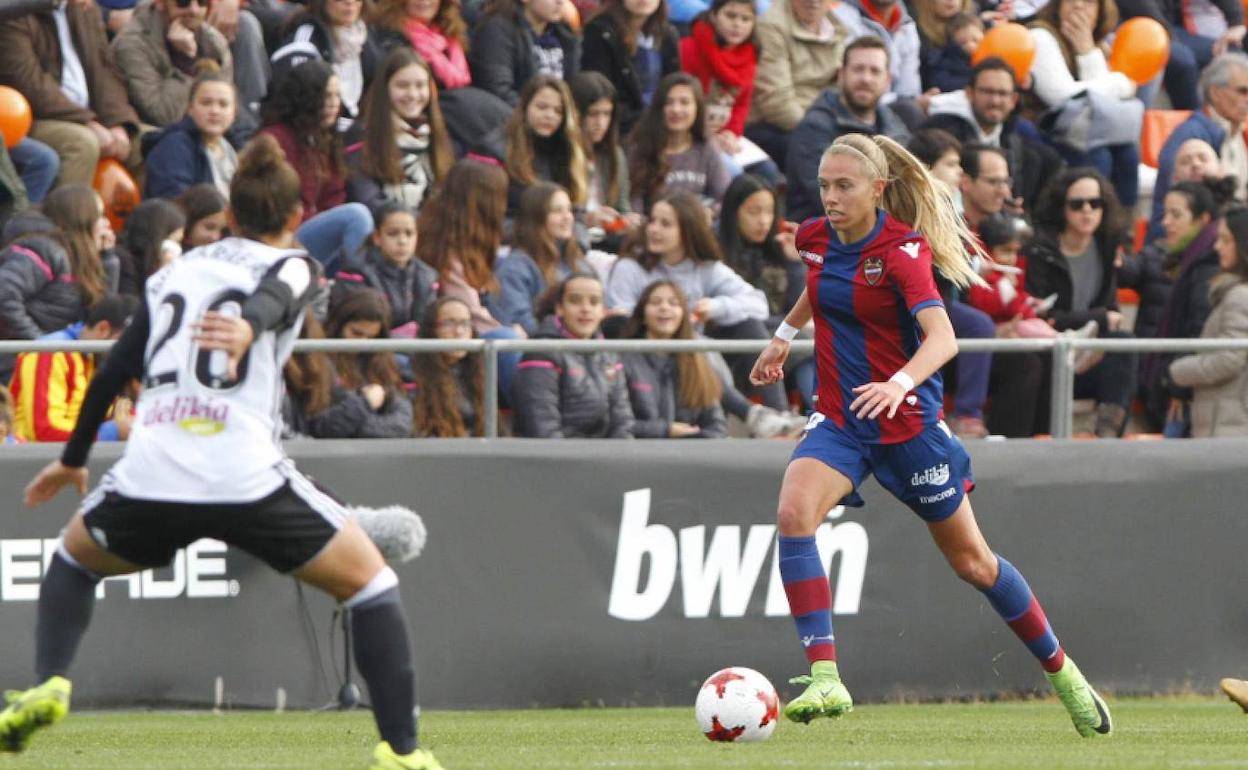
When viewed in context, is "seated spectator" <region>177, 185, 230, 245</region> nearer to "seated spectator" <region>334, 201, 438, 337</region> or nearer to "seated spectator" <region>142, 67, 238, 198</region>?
"seated spectator" <region>334, 201, 438, 337</region>

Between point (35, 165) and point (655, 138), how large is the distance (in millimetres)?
3890

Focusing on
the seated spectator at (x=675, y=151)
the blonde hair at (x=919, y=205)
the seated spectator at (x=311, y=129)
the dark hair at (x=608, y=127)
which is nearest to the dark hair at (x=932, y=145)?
the seated spectator at (x=675, y=151)

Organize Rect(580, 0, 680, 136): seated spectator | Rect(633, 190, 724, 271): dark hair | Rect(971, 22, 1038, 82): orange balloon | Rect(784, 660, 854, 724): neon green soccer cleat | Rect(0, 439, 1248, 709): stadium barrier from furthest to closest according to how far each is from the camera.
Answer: Rect(971, 22, 1038, 82): orange balloon < Rect(580, 0, 680, 136): seated spectator < Rect(633, 190, 724, 271): dark hair < Rect(0, 439, 1248, 709): stadium barrier < Rect(784, 660, 854, 724): neon green soccer cleat

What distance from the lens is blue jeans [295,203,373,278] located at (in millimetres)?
11938

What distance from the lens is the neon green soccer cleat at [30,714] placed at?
636 cm

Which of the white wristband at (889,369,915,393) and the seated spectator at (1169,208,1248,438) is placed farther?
the seated spectator at (1169,208,1248,438)

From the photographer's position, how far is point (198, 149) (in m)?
12.6

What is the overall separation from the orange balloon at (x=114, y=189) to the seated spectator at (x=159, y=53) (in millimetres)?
443

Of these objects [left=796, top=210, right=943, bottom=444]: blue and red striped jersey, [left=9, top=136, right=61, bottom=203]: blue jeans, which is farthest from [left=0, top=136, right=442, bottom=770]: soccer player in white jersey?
[left=9, top=136, right=61, bottom=203]: blue jeans

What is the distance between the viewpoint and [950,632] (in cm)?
1129

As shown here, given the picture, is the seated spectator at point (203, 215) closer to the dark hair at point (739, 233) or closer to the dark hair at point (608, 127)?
the dark hair at point (608, 127)

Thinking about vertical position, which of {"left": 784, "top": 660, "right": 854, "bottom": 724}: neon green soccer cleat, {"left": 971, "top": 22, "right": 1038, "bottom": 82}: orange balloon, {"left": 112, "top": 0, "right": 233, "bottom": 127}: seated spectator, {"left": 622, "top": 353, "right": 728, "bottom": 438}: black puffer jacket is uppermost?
{"left": 971, "top": 22, "right": 1038, "bottom": 82}: orange balloon

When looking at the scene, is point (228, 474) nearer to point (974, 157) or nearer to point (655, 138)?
point (655, 138)

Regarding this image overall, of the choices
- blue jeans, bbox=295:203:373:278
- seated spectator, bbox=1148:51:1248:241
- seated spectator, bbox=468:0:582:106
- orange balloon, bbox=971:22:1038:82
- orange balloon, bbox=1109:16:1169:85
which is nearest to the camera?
blue jeans, bbox=295:203:373:278
